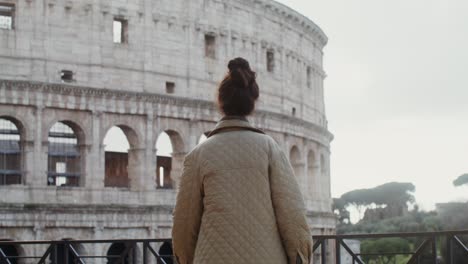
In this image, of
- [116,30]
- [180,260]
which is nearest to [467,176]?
[116,30]

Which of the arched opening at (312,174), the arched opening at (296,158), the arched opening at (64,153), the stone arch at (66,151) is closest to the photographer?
the stone arch at (66,151)

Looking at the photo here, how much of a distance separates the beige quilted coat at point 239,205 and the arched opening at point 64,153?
2590cm

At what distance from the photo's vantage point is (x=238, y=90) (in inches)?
201

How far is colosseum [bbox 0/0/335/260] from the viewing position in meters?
29.5

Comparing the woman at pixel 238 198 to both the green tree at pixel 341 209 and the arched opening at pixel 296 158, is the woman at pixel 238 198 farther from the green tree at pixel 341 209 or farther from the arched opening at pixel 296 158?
the green tree at pixel 341 209

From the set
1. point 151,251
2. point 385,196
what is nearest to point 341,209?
point 385,196

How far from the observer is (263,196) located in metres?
4.97

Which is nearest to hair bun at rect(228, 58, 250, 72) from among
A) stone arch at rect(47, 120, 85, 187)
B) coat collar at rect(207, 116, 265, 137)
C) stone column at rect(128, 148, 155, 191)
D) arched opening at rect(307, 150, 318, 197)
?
coat collar at rect(207, 116, 265, 137)

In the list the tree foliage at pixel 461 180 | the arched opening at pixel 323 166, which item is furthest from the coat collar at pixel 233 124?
the tree foliage at pixel 461 180

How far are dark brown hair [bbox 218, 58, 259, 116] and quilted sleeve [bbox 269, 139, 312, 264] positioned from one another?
0.36m

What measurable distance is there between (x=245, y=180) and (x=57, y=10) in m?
26.7

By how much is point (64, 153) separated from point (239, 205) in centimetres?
2685

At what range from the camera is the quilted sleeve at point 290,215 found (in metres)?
4.93

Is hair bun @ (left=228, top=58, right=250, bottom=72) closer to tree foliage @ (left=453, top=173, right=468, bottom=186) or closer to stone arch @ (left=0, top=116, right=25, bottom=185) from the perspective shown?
stone arch @ (left=0, top=116, right=25, bottom=185)
